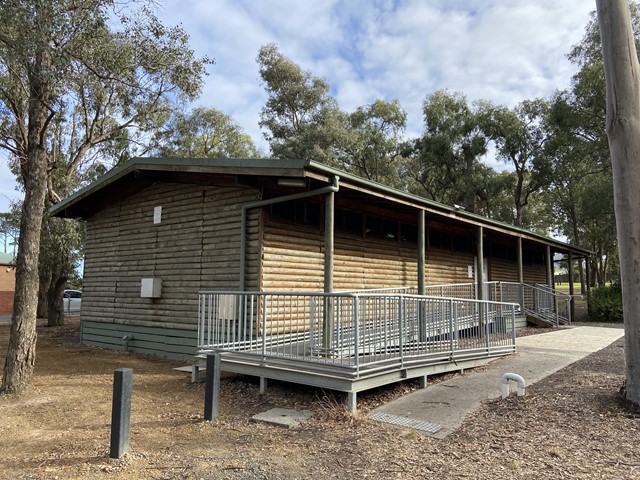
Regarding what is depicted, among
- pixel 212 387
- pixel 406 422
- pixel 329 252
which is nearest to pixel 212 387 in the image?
pixel 212 387

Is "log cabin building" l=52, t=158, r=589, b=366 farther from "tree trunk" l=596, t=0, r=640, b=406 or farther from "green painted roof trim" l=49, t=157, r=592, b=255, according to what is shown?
"tree trunk" l=596, t=0, r=640, b=406

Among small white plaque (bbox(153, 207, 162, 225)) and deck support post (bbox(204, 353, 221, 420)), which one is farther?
small white plaque (bbox(153, 207, 162, 225))

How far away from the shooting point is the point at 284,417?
211 inches

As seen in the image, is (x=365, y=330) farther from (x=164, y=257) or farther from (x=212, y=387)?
(x=164, y=257)

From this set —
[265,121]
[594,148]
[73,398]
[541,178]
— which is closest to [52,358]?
[73,398]

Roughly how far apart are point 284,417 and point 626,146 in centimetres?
497

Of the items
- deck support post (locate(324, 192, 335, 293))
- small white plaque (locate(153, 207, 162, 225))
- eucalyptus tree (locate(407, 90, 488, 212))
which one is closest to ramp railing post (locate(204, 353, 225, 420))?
deck support post (locate(324, 192, 335, 293))

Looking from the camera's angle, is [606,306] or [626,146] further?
[606,306]

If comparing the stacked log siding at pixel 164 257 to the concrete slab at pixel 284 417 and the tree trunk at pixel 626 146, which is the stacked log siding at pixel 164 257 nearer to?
the concrete slab at pixel 284 417

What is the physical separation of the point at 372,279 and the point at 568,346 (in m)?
4.54

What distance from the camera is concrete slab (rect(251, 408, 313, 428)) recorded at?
516 centimetres

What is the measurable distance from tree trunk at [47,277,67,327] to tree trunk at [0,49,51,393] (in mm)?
12816

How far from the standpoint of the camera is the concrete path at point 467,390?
16.8 ft

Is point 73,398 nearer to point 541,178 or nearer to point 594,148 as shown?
point 594,148
